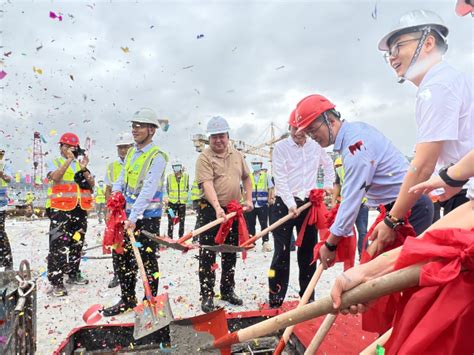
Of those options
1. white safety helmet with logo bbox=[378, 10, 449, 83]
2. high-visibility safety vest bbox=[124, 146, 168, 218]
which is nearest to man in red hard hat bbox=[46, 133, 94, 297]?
high-visibility safety vest bbox=[124, 146, 168, 218]

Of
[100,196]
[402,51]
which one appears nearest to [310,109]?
[402,51]

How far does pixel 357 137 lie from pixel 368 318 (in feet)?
3.58

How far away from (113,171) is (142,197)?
2.25 metres

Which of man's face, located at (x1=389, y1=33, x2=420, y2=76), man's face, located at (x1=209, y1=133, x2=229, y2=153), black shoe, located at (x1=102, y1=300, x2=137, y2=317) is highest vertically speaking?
man's face, located at (x1=389, y1=33, x2=420, y2=76)

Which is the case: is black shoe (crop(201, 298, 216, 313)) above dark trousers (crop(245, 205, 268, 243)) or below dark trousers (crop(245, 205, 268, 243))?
below

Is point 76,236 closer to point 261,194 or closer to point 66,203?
point 66,203

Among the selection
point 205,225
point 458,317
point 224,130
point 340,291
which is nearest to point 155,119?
point 224,130

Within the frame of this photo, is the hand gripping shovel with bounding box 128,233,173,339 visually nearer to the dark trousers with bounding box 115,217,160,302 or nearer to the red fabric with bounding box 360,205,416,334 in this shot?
the dark trousers with bounding box 115,217,160,302

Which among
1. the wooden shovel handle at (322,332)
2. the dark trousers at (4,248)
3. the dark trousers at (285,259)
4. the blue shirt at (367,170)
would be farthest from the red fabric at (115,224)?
the wooden shovel handle at (322,332)

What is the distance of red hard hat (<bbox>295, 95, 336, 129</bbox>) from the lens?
2.55m

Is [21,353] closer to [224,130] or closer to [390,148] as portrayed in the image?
[390,148]

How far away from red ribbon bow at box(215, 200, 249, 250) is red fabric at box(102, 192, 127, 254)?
3.19ft

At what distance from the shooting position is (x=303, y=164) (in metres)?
3.90

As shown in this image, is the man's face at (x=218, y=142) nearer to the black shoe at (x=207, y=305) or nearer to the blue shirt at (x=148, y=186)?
the blue shirt at (x=148, y=186)
